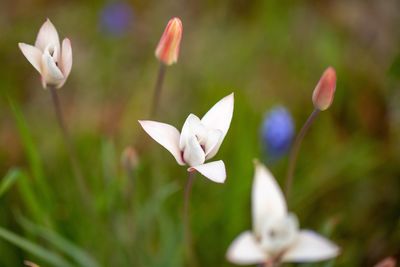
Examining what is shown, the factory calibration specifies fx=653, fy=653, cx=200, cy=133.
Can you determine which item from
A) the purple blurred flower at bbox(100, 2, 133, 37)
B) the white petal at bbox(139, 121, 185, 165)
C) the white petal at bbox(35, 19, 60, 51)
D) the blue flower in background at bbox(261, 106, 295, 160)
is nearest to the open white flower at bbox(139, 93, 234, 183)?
the white petal at bbox(139, 121, 185, 165)

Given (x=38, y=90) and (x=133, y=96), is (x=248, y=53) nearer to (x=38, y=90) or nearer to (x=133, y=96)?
(x=133, y=96)

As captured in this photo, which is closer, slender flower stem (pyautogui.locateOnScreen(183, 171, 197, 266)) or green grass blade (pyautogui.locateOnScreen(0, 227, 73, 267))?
slender flower stem (pyautogui.locateOnScreen(183, 171, 197, 266))

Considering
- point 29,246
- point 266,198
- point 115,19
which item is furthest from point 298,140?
point 115,19

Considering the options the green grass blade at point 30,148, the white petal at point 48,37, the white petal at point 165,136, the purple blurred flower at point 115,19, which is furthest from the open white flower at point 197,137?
the purple blurred flower at point 115,19

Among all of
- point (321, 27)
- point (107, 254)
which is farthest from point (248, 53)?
point (107, 254)

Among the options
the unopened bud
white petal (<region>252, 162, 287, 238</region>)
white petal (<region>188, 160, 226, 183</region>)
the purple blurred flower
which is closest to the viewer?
white petal (<region>188, 160, 226, 183</region>)

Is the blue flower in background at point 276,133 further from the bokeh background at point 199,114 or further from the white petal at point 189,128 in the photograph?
the white petal at point 189,128

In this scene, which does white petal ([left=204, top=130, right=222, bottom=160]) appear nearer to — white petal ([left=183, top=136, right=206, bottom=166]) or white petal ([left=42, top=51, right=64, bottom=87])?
white petal ([left=183, top=136, right=206, bottom=166])
